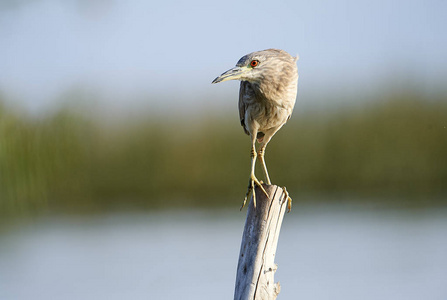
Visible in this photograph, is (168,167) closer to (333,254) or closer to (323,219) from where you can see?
(323,219)

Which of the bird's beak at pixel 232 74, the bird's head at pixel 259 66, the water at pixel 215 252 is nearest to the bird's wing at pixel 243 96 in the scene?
the bird's head at pixel 259 66

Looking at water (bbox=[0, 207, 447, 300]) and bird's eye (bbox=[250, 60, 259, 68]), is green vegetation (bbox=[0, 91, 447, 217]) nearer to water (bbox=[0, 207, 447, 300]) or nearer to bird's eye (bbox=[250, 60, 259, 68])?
water (bbox=[0, 207, 447, 300])

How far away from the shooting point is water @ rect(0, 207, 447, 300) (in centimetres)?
937

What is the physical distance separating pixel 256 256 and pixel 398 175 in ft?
38.8

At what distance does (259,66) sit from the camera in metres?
4.63

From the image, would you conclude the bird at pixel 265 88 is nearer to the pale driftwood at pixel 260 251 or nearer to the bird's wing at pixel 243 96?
the bird's wing at pixel 243 96

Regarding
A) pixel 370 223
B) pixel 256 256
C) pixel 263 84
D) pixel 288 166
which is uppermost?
pixel 263 84

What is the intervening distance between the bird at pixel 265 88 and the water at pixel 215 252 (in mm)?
4419

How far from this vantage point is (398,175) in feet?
48.3

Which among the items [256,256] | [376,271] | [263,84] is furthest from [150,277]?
[256,256]

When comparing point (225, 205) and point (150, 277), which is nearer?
point (150, 277)

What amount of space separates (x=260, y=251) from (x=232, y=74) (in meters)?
1.40

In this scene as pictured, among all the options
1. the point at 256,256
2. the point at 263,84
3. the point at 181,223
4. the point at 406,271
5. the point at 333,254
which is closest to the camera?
the point at 256,256

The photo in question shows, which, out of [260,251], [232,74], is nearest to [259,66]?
[232,74]
